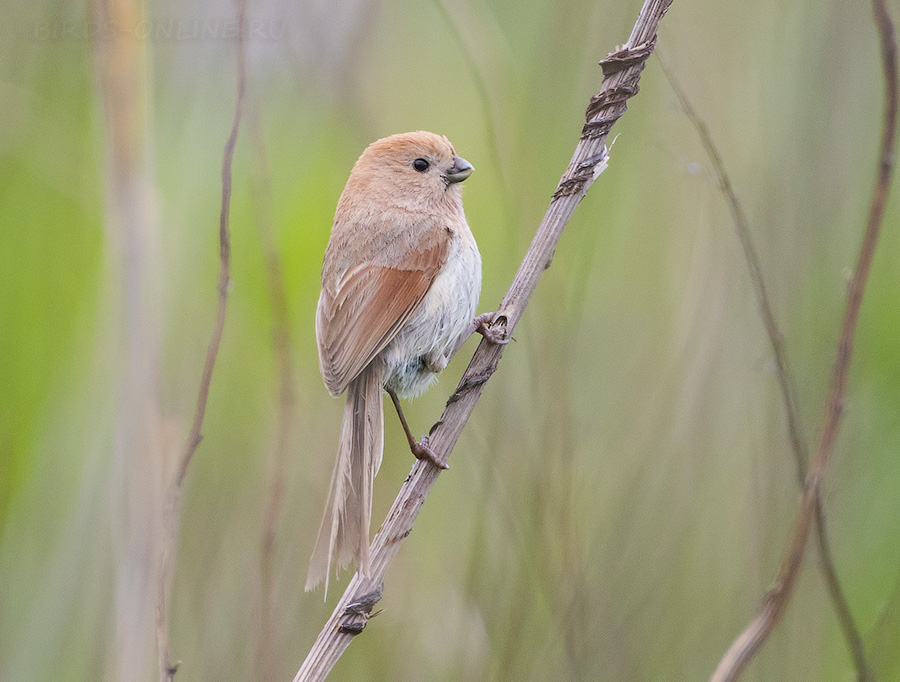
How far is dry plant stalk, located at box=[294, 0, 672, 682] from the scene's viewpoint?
1.65 meters

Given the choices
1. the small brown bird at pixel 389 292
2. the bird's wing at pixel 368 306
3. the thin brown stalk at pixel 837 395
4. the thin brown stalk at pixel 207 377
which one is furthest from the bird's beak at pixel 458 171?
the thin brown stalk at pixel 837 395

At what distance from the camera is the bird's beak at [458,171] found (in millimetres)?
2547

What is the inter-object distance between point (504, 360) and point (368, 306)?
0.59 meters

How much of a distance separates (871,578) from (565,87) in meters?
1.69

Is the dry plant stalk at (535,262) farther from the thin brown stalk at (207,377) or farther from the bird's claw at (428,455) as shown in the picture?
the thin brown stalk at (207,377)

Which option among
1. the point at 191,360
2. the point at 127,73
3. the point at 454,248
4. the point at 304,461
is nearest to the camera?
the point at 127,73

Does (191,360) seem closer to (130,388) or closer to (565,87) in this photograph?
(130,388)

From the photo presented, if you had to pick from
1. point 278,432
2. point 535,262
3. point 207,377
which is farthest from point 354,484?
point 535,262

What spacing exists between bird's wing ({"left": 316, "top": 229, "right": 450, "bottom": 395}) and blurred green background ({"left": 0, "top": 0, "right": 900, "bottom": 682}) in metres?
0.24

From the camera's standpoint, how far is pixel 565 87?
8.79 ft

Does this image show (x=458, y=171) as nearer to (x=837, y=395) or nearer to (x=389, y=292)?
(x=389, y=292)

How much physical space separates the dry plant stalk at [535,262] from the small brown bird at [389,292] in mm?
74

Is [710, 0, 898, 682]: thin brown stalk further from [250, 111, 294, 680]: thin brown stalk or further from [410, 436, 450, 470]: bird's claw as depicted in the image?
[250, 111, 294, 680]: thin brown stalk

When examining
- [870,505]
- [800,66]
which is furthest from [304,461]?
[800,66]
